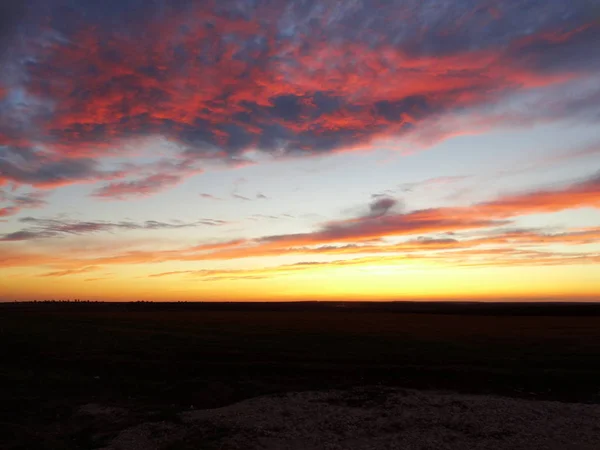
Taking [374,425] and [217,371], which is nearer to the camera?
[374,425]

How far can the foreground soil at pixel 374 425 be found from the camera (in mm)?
Answer: 16844

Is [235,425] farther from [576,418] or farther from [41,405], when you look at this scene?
[576,418]

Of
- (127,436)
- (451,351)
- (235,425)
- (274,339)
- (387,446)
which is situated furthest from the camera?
(274,339)

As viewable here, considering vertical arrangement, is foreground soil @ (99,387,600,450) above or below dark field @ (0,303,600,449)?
below

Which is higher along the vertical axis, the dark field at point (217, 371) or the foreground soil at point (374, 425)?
the dark field at point (217, 371)

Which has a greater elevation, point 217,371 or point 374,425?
point 217,371

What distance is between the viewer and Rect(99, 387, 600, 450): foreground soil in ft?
55.3

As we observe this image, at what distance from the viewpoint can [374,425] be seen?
18.9 meters

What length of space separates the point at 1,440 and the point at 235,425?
347 inches

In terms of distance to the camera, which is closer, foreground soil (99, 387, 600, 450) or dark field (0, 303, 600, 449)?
foreground soil (99, 387, 600, 450)

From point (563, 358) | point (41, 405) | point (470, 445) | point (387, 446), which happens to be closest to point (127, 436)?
point (41, 405)

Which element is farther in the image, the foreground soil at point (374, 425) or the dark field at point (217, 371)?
the dark field at point (217, 371)

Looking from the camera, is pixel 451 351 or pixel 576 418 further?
pixel 451 351

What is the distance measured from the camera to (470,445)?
1662 cm
